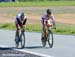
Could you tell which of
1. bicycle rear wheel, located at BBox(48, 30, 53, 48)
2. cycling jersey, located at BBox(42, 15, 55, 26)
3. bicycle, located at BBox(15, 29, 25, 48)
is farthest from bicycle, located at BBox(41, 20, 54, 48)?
bicycle, located at BBox(15, 29, 25, 48)

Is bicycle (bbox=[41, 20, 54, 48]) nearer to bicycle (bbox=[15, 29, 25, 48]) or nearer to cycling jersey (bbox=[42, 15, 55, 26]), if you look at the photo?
cycling jersey (bbox=[42, 15, 55, 26])

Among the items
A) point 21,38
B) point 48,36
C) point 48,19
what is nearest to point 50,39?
point 48,36

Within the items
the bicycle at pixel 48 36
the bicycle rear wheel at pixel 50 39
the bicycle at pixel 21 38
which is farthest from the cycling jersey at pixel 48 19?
the bicycle at pixel 21 38

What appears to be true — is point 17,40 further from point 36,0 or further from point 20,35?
point 36,0

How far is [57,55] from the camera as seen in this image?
609 inches

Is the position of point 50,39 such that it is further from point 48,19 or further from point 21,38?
point 21,38

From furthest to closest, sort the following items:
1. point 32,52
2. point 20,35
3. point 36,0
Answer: point 36,0
point 20,35
point 32,52

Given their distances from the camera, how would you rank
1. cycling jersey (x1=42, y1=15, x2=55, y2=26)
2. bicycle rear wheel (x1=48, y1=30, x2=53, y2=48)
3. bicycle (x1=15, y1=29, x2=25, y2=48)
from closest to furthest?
1. bicycle (x1=15, y1=29, x2=25, y2=48)
2. cycling jersey (x1=42, y1=15, x2=55, y2=26)
3. bicycle rear wheel (x1=48, y1=30, x2=53, y2=48)

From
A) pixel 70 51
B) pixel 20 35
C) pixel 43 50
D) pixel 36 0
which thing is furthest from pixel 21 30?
pixel 36 0

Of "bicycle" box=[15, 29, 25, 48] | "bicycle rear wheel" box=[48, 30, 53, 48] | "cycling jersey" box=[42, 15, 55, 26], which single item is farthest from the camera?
"bicycle rear wheel" box=[48, 30, 53, 48]

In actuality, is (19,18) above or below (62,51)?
above

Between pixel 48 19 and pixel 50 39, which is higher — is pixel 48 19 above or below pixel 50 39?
above

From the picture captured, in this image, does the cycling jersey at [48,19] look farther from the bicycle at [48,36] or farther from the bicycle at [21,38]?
the bicycle at [21,38]

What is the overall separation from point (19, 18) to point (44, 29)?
1399 mm
